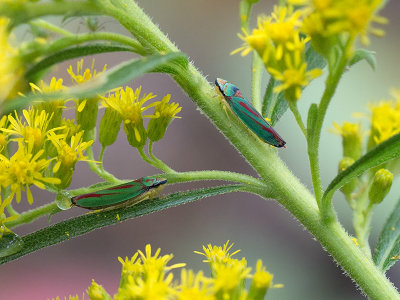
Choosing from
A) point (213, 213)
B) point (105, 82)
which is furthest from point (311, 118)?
point (213, 213)

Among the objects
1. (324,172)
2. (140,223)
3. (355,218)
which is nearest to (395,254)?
(355,218)

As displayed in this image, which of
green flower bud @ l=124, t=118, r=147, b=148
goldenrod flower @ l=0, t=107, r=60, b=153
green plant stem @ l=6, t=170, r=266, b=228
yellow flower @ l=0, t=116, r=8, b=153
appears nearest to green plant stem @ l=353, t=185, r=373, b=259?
green plant stem @ l=6, t=170, r=266, b=228

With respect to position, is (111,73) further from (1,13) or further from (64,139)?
Answer: (64,139)

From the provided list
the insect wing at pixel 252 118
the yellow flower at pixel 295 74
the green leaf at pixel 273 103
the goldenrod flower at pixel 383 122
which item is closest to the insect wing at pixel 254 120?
the insect wing at pixel 252 118

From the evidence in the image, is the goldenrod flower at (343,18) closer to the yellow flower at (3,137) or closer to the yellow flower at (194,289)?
the yellow flower at (194,289)

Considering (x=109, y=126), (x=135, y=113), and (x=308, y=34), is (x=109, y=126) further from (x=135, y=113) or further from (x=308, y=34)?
(x=308, y=34)

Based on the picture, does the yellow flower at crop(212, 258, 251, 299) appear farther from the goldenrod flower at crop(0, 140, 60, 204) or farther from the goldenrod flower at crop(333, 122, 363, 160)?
the goldenrod flower at crop(333, 122, 363, 160)
